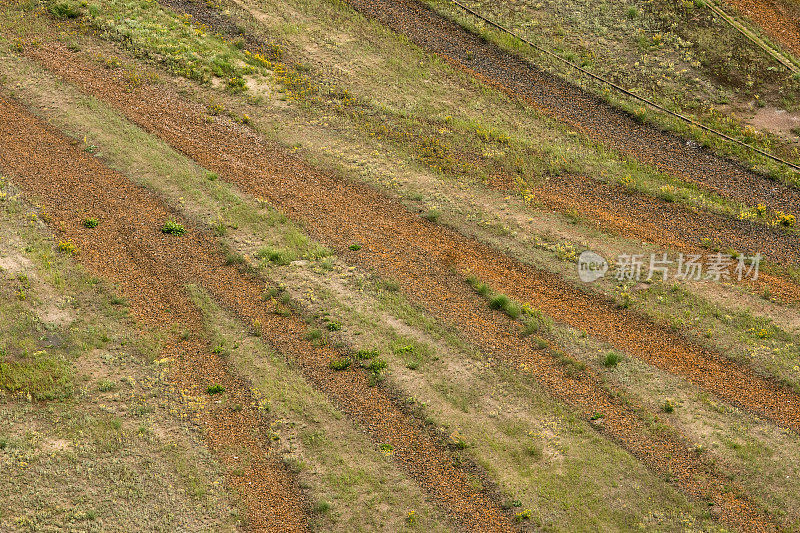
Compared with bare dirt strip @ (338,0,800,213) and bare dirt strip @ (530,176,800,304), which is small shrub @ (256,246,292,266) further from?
bare dirt strip @ (338,0,800,213)

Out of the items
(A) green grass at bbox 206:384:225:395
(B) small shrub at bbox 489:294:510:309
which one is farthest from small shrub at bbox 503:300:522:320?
(A) green grass at bbox 206:384:225:395

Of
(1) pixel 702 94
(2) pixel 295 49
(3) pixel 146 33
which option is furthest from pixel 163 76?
(1) pixel 702 94

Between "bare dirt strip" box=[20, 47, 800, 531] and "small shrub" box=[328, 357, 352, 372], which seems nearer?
"bare dirt strip" box=[20, 47, 800, 531]

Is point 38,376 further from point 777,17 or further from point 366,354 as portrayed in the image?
point 777,17

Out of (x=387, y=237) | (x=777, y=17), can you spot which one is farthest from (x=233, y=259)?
(x=777, y=17)

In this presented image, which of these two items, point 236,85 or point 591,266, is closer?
point 591,266

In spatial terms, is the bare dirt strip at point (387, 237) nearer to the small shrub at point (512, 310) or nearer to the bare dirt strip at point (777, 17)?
the small shrub at point (512, 310)
